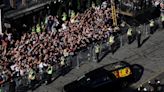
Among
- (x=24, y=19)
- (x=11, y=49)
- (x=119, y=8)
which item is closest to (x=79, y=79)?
(x=11, y=49)

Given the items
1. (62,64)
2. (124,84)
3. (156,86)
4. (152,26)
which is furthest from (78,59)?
(152,26)

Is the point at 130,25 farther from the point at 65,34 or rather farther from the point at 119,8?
the point at 65,34

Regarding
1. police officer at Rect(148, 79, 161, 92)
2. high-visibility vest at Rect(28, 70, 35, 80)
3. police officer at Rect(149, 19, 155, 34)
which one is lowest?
police officer at Rect(148, 79, 161, 92)

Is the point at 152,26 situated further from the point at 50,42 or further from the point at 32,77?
the point at 32,77

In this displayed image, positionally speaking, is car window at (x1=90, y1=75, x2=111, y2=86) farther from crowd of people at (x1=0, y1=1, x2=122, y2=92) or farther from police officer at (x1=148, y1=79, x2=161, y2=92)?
crowd of people at (x1=0, y1=1, x2=122, y2=92)

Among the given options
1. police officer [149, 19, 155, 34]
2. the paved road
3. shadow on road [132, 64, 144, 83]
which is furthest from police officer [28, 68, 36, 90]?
police officer [149, 19, 155, 34]
